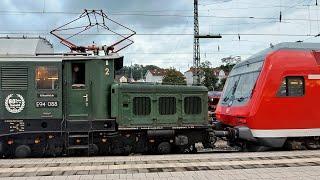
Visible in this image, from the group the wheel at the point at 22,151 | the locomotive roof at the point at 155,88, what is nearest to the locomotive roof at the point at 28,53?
the locomotive roof at the point at 155,88

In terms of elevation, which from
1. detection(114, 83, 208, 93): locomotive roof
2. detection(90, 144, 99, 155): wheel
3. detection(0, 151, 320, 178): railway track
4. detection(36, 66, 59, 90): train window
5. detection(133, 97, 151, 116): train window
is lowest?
detection(0, 151, 320, 178): railway track

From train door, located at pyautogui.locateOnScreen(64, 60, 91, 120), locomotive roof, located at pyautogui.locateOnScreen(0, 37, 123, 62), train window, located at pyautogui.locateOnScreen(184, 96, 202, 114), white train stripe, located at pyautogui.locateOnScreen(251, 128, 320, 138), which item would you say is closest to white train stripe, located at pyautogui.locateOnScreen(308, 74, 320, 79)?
white train stripe, located at pyautogui.locateOnScreen(251, 128, 320, 138)

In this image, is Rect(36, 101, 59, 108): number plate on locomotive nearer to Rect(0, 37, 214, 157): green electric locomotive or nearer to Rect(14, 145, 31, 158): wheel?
Rect(0, 37, 214, 157): green electric locomotive

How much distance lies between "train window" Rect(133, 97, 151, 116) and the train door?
131 centimetres

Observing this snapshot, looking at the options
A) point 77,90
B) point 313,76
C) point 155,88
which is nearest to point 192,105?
point 155,88

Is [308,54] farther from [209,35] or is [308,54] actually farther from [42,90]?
[209,35]

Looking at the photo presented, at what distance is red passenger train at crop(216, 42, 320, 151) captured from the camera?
1297cm

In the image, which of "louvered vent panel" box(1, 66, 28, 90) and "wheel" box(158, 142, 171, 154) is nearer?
"louvered vent panel" box(1, 66, 28, 90)

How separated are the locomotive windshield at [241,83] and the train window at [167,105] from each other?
227cm

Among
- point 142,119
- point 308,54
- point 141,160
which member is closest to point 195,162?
point 141,160

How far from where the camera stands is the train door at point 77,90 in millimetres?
12250

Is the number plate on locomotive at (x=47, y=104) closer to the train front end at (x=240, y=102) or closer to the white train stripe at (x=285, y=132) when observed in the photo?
the train front end at (x=240, y=102)

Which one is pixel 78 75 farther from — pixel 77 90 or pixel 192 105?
pixel 192 105

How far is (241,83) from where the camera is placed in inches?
582
